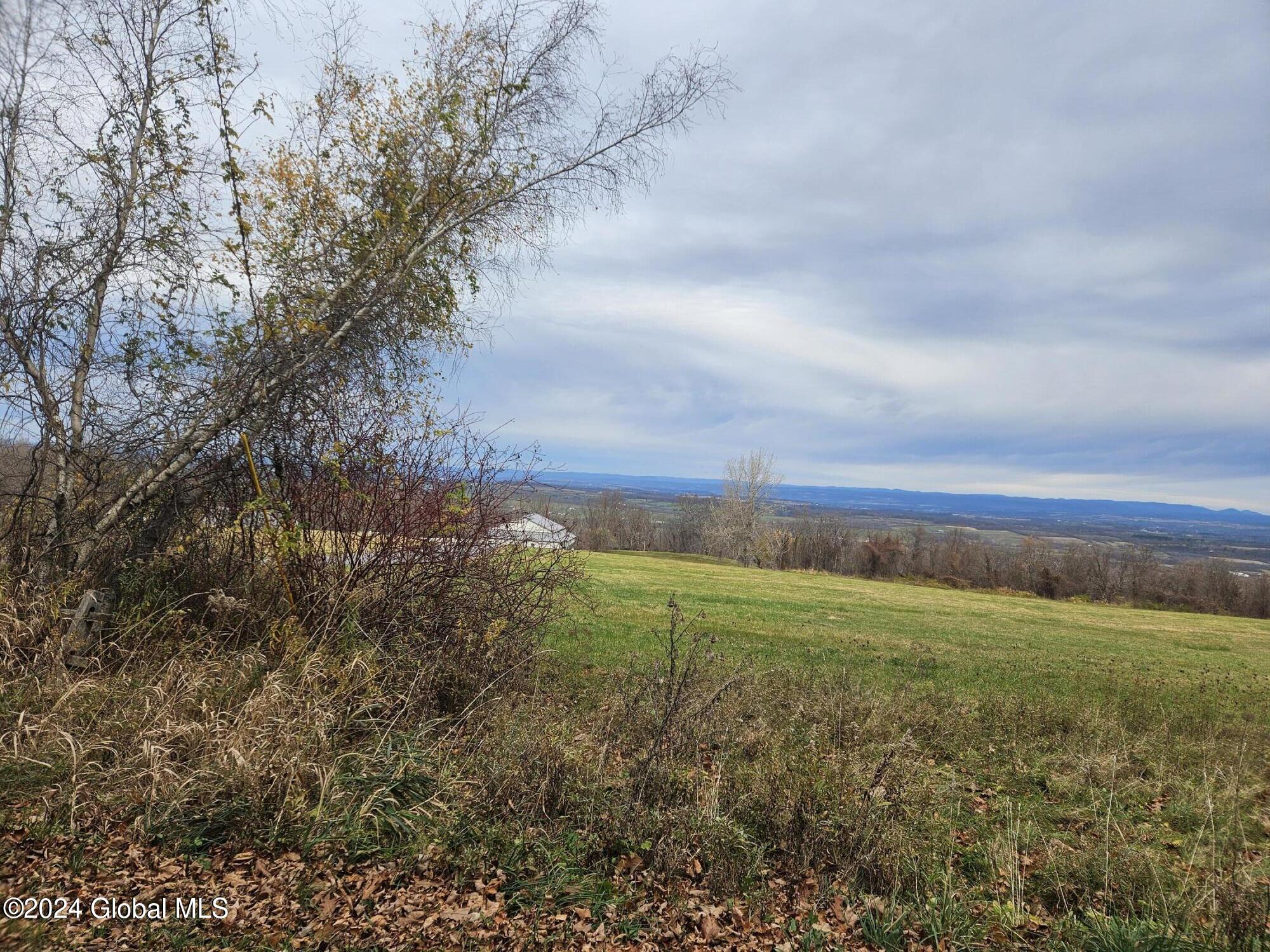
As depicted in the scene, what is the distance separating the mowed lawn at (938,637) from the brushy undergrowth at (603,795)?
349cm

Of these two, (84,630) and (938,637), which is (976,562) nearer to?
(938,637)

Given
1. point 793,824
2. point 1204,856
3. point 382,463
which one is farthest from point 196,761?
point 1204,856

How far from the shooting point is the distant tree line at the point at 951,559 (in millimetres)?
47844

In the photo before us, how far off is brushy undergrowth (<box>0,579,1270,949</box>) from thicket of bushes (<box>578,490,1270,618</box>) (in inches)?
1345

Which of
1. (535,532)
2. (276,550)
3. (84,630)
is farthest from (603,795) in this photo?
(84,630)

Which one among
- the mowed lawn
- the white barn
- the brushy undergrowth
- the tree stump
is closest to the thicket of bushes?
the mowed lawn

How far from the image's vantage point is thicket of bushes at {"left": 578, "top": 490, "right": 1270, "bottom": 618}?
4744 centimetres

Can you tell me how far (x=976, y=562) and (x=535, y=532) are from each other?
209 feet

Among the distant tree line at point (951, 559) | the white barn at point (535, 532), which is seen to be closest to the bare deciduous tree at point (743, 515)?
the distant tree line at point (951, 559)

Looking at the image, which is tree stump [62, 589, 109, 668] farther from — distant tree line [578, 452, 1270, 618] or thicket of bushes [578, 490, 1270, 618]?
distant tree line [578, 452, 1270, 618]

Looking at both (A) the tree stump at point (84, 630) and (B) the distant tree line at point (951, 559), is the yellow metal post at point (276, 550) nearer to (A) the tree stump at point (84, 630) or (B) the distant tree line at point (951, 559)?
(A) the tree stump at point (84, 630)

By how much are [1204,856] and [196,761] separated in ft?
24.5

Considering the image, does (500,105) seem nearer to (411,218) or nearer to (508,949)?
(411,218)

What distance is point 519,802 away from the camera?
15.2 ft
